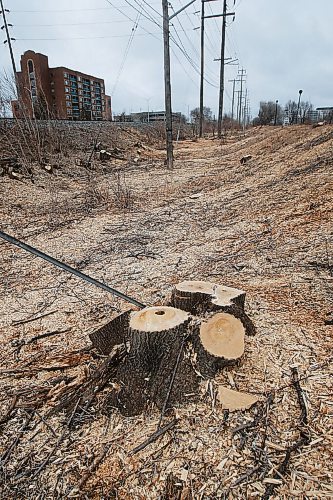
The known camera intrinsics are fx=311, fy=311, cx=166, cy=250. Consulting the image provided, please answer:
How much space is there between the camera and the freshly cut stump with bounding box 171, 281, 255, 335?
224 centimetres

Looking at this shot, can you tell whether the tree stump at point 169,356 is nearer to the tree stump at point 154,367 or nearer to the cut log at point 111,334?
the tree stump at point 154,367

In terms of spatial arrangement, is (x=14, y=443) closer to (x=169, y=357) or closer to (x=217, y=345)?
(x=169, y=357)

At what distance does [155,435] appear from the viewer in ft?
5.59

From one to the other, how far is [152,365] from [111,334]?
49 cm

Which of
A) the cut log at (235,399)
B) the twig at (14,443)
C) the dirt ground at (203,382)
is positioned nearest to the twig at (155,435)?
the dirt ground at (203,382)

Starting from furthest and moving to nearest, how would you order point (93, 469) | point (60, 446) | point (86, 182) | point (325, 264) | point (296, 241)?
point (86, 182) → point (296, 241) → point (325, 264) → point (60, 446) → point (93, 469)

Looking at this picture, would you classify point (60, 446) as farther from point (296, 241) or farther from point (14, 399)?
point (296, 241)

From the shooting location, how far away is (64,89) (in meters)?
48.3

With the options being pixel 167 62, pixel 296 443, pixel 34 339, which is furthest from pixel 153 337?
pixel 167 62

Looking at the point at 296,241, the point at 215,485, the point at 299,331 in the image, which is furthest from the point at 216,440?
the point at 296,241

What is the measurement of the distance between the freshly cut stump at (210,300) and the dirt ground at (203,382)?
0.23 metres

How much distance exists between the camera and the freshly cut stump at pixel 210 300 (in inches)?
88.1

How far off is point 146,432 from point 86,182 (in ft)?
32.1

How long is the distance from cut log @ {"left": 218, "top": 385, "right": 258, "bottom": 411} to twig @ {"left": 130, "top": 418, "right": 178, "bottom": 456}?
0.30 metres
